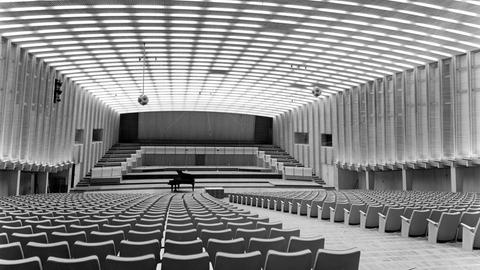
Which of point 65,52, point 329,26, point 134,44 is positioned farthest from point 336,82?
point 65,52

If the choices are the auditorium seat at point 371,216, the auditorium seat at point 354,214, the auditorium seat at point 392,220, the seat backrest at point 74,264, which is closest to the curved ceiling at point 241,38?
the auditorium seat at point 354,214

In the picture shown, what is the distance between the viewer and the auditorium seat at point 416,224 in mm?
8219

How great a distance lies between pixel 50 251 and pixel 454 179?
82.7 ft

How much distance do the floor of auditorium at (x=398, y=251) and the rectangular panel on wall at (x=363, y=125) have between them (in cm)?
2500

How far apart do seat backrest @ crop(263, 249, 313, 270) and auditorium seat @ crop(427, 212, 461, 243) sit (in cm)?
526

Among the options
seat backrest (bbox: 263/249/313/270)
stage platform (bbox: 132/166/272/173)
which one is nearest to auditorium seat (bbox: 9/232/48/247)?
seat backrest (bbox: 263/249/313/270)

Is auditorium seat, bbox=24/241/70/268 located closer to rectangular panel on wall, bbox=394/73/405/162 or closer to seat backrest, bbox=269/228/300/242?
seat backrest, bbox=269/228/300/242

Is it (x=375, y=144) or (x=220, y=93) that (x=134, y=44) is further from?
(x=375, y=144)

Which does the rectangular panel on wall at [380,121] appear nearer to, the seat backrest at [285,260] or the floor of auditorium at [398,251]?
the floor of auditorium at [398,251]

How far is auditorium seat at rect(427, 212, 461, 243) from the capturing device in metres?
7.47

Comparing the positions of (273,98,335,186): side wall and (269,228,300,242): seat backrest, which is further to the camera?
(273,98,335,186): side wall

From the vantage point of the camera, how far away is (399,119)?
2889 cm

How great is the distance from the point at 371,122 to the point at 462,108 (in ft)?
30.5

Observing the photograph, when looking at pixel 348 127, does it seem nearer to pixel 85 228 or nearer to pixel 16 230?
pixel 85 228
